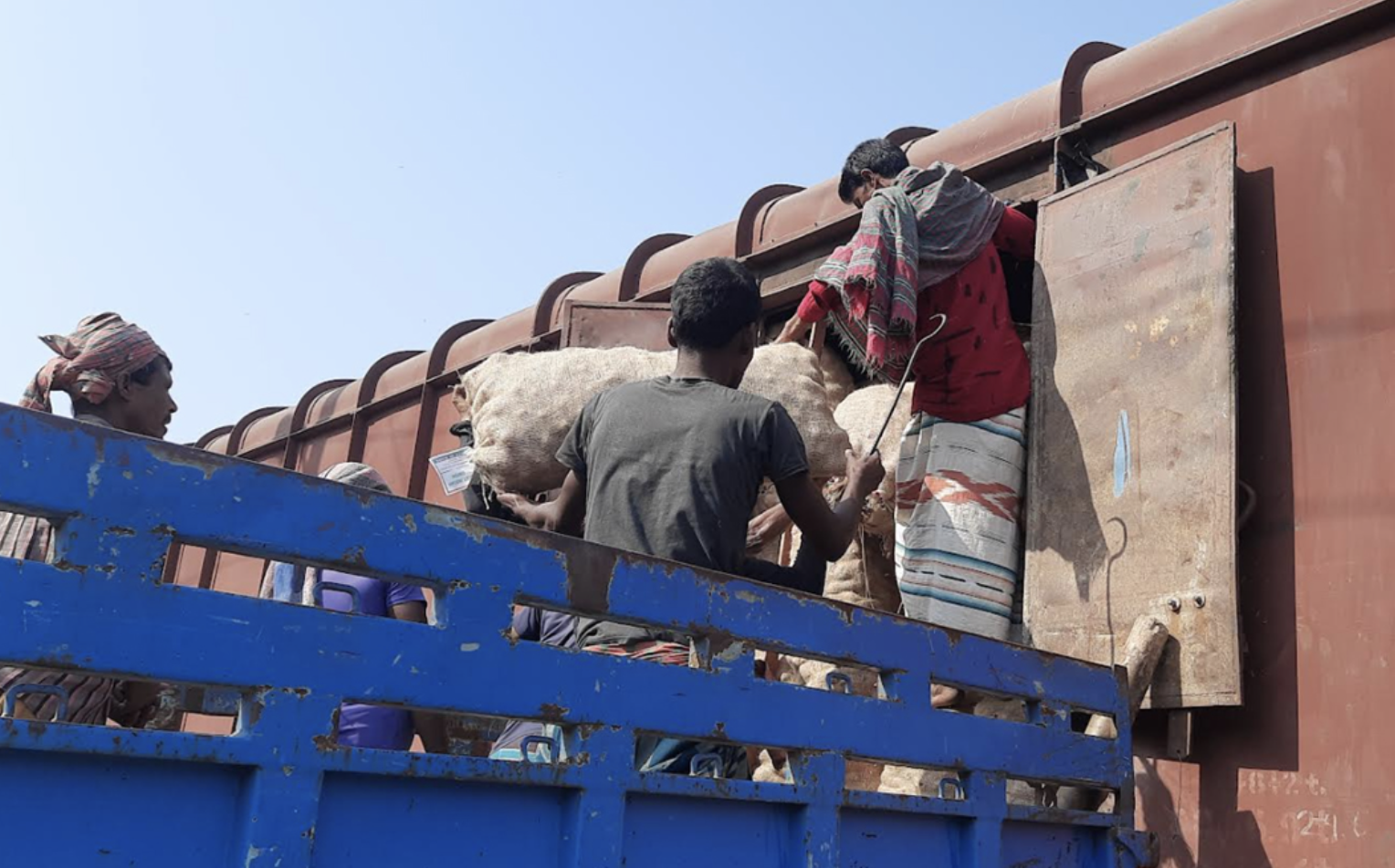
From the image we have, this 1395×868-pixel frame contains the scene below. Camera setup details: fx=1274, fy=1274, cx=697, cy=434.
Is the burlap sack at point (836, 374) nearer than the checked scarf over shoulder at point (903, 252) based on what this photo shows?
No

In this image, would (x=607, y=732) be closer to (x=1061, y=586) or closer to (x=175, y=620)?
(x=175, y=620)

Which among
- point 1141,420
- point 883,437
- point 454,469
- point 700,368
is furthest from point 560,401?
point 1141,420

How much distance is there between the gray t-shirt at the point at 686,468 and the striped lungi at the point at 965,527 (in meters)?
1.10

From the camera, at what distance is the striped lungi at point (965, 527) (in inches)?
127

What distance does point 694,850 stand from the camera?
175 cm

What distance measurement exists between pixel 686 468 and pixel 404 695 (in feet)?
2.80

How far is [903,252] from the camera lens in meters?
3.27

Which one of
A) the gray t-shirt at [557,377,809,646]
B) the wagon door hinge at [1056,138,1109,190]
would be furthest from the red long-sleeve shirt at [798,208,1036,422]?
the gray t-shirt at [557,377,809,646]

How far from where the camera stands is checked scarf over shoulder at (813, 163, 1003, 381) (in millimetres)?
3232

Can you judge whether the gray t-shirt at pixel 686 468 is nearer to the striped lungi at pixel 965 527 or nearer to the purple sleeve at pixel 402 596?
the purple sleeve at pixel 402 596

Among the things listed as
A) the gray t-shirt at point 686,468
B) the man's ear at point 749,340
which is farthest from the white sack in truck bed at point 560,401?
the gray t-shirt at point 686,468

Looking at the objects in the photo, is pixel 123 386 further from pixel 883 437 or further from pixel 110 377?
pixel 883 437

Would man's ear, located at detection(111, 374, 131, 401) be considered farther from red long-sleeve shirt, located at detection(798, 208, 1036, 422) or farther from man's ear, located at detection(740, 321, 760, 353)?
red long-sleeve shirt, located at detection(798, 208, 1036, 422)

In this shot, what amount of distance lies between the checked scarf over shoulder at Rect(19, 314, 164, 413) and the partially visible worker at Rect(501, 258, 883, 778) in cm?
90
